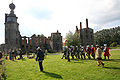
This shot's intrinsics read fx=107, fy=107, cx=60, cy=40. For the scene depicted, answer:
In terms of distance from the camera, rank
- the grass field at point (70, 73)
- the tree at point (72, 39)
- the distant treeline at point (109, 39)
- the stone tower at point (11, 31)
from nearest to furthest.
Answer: the grass field at point (70, 73) → the stone tower at point (11, 31) → the tree at point (72, 39) → the distant treeline at point (109, 39)

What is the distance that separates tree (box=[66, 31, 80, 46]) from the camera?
5243cm

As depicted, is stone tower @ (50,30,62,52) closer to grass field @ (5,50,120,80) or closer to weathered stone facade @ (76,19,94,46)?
weathered stone facade @ (76,19,94,46)

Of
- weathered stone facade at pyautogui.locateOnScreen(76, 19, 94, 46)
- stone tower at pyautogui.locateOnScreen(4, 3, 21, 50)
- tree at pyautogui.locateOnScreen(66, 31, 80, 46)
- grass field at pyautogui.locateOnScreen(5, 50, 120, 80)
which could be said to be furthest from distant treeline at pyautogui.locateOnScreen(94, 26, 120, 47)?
grass field at pyautogui.locateOnScreen(5, 50, 120, 80)

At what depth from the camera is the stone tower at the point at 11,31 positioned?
4650cm

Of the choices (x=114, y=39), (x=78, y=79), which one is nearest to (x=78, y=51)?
(x=78, y=79)

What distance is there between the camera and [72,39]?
5534 cm

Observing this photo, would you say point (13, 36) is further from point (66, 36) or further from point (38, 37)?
point (66, 36)

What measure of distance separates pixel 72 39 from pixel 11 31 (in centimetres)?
2926

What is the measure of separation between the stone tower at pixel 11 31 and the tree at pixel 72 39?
2368cm

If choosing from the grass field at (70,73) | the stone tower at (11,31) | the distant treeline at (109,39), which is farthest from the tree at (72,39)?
the grass field at (70,73)

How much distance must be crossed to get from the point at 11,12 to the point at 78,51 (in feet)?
144

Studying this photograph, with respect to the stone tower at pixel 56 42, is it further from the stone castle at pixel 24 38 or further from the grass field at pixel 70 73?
the grass field at pixel 70 73

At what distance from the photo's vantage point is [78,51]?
59.0 ft

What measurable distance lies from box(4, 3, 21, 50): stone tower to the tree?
23.7m
